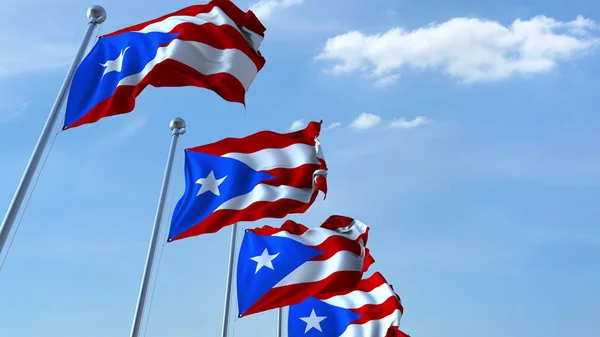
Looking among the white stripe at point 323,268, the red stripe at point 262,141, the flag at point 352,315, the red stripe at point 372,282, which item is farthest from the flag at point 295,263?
the red stripe at point 372,282

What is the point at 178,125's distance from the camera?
46.0 feet

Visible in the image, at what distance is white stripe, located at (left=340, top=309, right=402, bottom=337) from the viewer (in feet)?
59.1

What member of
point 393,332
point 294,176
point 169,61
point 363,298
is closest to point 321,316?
point 363,298

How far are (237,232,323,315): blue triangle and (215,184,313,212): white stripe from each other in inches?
63.1

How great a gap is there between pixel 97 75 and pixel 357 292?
38.1 feet

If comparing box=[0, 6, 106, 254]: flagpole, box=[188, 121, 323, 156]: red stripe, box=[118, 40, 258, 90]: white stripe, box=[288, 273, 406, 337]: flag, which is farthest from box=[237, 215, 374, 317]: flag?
box=[0, 6, 106, 254]: flagpole

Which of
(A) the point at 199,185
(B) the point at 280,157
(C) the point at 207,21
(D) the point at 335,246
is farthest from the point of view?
(D) the point at 335,246

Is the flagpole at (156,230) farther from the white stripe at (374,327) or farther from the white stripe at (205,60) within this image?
the white stripe at (374,327)

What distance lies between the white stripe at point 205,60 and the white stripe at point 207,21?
1.71ft

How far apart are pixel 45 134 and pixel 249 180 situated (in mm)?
6309

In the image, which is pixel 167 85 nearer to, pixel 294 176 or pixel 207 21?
pixel 207 21

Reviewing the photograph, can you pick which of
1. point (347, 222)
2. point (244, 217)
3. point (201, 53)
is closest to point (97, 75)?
point (201, 53)

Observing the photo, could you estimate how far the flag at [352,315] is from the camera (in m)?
18.1

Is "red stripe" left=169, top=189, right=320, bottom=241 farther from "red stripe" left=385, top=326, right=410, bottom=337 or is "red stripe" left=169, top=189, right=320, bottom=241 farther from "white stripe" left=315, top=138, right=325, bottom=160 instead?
"red stripe" left=385, top=326, right=410, bottom=337
